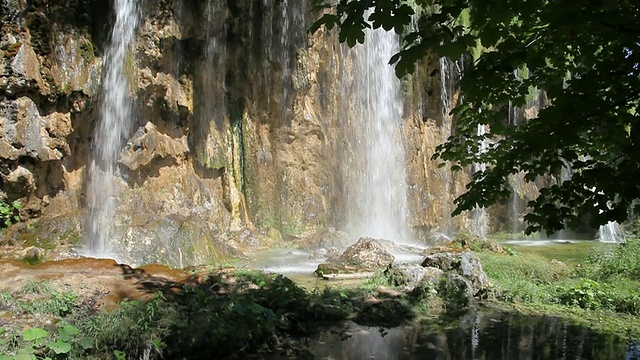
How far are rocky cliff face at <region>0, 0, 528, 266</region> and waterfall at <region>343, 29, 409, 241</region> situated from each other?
55 cm

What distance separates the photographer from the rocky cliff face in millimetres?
12320

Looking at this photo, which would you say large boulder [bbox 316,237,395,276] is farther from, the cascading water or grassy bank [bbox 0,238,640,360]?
the cascading water

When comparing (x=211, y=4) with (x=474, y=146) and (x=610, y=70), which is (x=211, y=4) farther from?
(x=610, y=70)

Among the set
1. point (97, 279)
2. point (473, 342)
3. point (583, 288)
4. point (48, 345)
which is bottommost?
point (473, 342)

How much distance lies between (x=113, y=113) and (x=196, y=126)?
9.20 ft

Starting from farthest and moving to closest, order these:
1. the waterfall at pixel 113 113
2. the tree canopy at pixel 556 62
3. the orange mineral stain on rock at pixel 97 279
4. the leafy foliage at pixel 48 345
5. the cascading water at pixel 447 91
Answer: the cascading water at pixel 447 91 → the waterfall at pixel 113 113 → the orange mineral stain on rock at pixel 97 279 → the leafy foliage at pixel 48 345 → the tree canopy at pixel 556 62

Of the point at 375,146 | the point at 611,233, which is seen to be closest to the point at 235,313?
the point at 375,146

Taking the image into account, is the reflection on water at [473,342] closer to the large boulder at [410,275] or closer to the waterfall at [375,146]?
the large boulder at [410,275]

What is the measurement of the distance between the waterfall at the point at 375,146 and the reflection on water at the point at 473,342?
509 inches

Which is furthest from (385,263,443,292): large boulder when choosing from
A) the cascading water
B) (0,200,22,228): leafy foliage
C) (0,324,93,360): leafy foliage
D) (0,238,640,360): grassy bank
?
the cascading water

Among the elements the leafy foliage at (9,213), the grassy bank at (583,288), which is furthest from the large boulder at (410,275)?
the leafy foliage at (9,213)

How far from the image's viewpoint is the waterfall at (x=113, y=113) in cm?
1444

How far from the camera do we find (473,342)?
569 centimetres

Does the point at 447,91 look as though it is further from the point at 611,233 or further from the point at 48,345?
the point at 48,345
